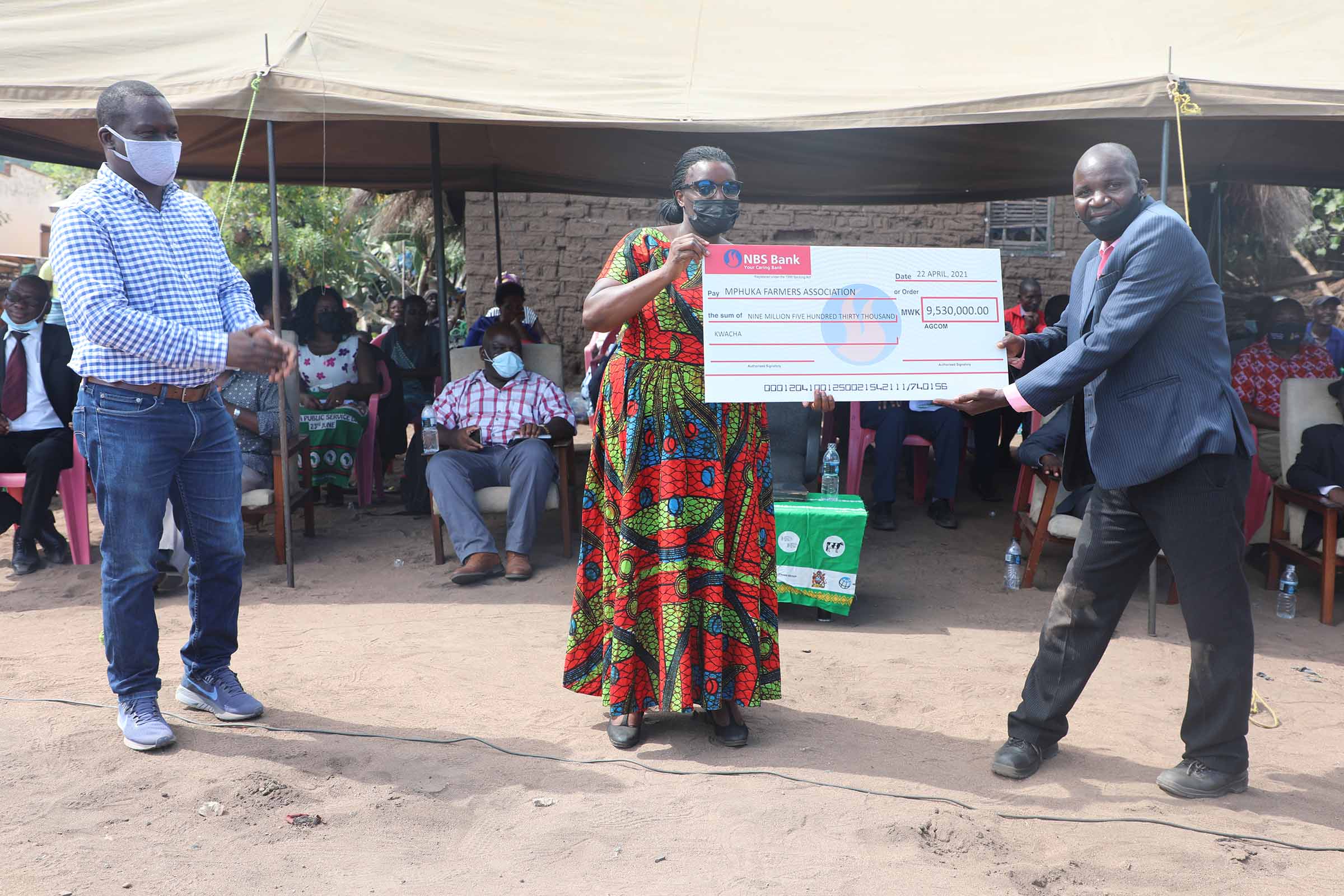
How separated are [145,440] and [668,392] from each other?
1.57 m

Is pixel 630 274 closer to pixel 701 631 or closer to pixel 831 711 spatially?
pixel 701 631

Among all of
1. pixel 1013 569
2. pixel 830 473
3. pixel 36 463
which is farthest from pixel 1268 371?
pixel 36 463

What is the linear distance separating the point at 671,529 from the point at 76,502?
13.7 feet

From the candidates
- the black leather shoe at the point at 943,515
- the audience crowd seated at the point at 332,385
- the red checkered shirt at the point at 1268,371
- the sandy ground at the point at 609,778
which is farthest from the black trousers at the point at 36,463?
the red checkered shirt at the point at 1268,371

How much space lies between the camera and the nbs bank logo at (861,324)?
11.1 feet

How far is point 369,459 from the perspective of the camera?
24.7ft

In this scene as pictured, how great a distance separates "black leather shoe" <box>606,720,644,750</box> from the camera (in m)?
3.37

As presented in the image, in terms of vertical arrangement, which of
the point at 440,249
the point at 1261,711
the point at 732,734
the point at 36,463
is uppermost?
the point at 440,249

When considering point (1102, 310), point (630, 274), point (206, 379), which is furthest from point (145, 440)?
point (1102, 310)

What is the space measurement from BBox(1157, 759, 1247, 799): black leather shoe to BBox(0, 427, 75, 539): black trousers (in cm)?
552

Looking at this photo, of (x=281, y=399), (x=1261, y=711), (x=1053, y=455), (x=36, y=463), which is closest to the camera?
(x=1261, y=711)

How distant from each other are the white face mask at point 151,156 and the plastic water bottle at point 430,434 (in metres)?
3.00

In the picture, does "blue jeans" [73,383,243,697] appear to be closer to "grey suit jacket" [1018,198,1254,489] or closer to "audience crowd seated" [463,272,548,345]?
"grey suit jacket" [1018,198,1254,489]

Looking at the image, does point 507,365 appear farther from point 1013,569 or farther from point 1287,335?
point 1287,335
